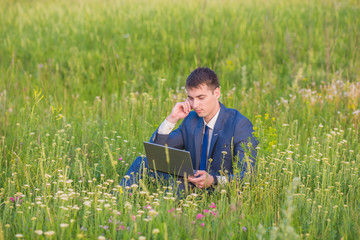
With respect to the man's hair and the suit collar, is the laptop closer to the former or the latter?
the suit collar

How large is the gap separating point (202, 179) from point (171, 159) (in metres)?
0.31

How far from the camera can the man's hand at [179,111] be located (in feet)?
15.2

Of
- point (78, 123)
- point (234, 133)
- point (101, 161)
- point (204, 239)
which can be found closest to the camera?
point (204, 239)

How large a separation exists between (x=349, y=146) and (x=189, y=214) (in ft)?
10.2

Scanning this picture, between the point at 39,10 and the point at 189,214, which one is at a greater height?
the point at 39,10

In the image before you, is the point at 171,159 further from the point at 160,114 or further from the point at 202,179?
the point at 160,114

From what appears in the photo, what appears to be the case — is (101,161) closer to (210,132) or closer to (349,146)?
(210,132)

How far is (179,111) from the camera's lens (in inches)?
185

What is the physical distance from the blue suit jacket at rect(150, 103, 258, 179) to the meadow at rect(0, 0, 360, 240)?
162 millimetres

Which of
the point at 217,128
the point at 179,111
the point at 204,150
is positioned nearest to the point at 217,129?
the point at 217,128

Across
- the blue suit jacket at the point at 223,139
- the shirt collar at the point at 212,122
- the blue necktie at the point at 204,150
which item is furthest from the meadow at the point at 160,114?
the shirt collar at the point at 212,122

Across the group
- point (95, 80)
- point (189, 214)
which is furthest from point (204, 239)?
point (95, 80)

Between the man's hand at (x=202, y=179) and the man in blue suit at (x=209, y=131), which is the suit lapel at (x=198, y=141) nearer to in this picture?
the man in blue suit at (x=209, y=131)

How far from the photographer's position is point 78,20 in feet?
41.1
